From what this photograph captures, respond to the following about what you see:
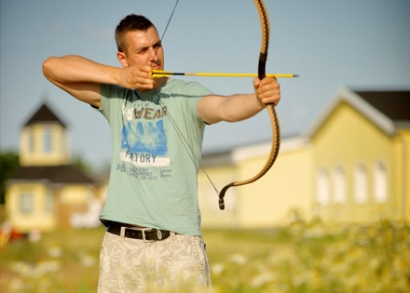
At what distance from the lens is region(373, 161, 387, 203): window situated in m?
16.6

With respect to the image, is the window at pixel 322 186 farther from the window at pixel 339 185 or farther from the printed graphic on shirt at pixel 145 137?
the printed graphic on shirt at pixel 145 137

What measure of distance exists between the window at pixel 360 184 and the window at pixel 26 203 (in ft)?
55.4

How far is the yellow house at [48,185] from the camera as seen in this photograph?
32.3 meters

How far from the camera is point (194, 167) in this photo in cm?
277

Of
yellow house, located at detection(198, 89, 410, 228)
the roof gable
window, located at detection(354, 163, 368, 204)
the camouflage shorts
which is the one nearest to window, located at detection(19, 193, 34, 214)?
yellow house, located at detection(198, 89, 410, 228)

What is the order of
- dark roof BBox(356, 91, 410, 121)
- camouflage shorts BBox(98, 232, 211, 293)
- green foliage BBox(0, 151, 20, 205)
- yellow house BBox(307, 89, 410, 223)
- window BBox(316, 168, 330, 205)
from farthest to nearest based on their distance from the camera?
green foliage BBox(0, 151, 20, 205) → window BBox(316, 168, 330, 205) → dark roof BBox(356, 91, 410, 121) → yellow house BBox(307, 89, 410, 223) → camouflage shorts BBox(98, 232, 211, 293)

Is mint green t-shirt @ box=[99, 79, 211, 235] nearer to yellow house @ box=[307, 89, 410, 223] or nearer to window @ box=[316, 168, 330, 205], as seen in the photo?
yellow house @ box=[307, 89, 410, 223]

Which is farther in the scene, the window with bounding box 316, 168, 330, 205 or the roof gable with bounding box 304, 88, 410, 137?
the window with bounding box 316, 168, 330, 205

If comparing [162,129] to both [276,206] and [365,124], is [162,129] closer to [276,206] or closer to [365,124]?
[365,124]

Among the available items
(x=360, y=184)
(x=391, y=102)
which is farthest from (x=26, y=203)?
(x=360, y=184)

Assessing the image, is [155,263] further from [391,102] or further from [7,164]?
[7,164]

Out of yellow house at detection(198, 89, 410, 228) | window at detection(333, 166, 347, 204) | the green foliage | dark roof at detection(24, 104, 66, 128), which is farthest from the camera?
the green foliage

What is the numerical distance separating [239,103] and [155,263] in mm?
554

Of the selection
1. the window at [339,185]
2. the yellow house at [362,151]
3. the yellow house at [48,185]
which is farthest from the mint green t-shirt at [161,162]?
the yellow house at [48,185]
